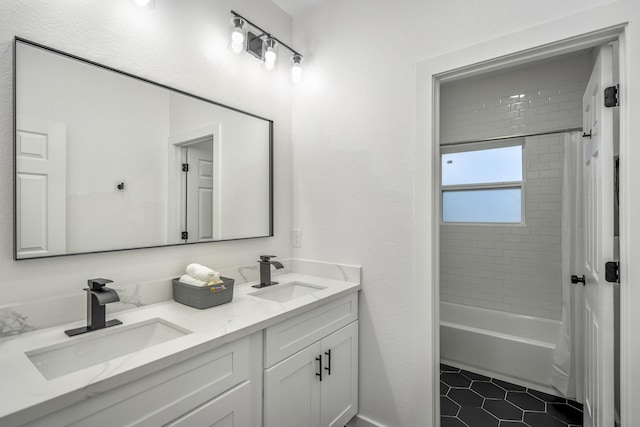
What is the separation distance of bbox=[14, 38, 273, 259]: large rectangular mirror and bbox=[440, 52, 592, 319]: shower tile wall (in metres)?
2.31

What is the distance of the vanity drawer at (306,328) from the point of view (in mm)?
1381

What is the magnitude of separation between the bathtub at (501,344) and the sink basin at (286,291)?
1.53 meters

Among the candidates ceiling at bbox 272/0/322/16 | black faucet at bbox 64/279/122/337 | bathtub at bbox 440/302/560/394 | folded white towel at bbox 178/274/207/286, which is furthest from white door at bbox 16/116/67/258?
bathtub at bbox 440/302/560/394

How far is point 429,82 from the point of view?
1.71m

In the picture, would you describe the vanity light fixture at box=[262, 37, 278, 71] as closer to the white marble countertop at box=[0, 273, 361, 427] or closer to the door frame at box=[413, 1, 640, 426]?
the door frame at box=[413, 1, 640, 426]

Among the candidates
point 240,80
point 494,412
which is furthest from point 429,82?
point 494,412

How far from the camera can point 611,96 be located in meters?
1.33

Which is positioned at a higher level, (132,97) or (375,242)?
(132,97)

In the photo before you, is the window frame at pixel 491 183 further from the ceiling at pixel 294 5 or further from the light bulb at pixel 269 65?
the light bulb at pixel 269 65

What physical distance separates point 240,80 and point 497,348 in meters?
2.71

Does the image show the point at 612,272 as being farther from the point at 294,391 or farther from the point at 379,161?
the point at 294,391

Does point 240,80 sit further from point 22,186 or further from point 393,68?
point 22,186

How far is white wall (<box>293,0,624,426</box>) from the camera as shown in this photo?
171 cm

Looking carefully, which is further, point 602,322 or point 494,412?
point 494,412
